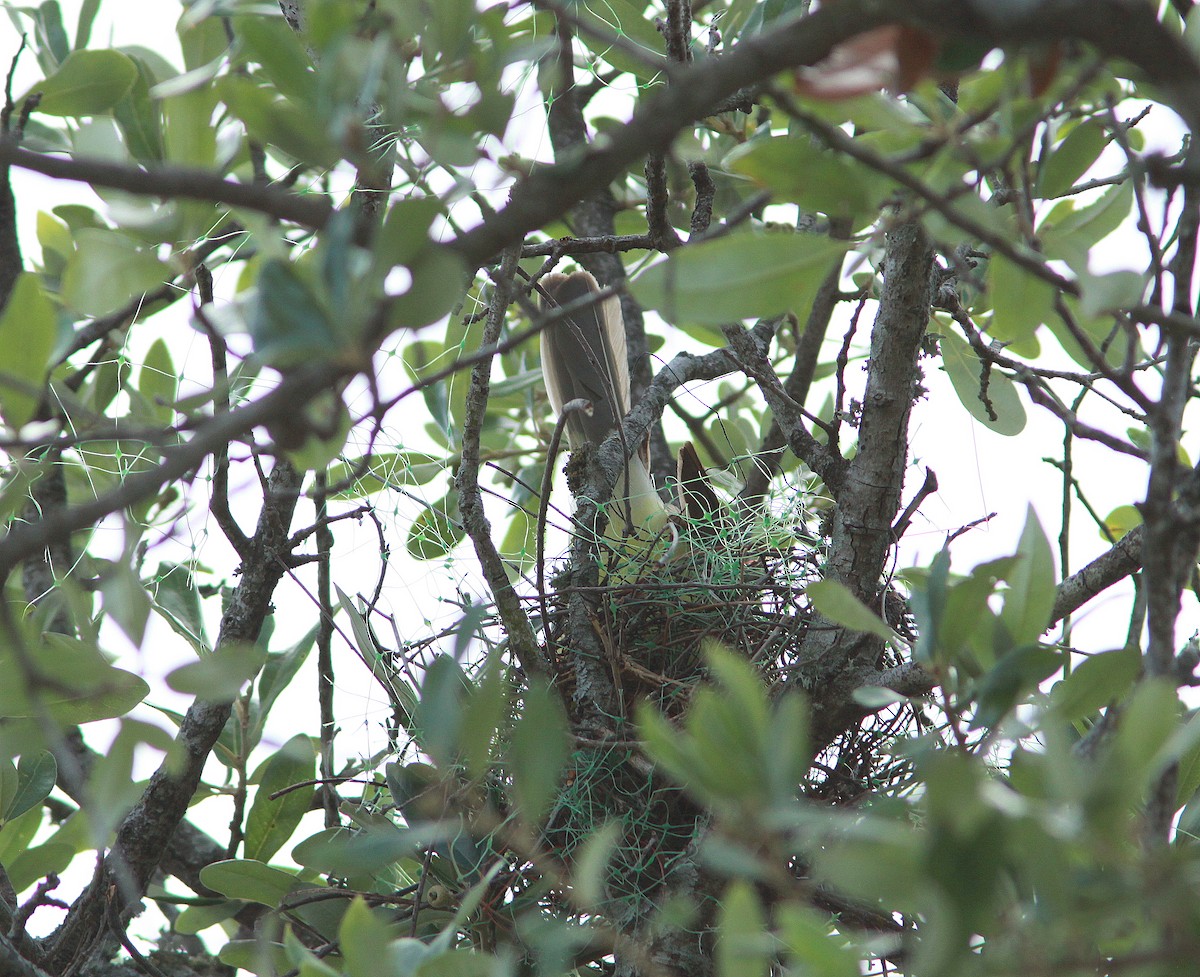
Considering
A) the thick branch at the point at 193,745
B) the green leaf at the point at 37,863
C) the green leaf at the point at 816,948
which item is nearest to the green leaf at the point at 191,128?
the green leaf at the point at 816,948

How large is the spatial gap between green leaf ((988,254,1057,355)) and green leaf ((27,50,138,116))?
6.23ft

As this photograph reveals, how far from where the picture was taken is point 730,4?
2.39m

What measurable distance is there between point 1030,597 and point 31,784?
1.67 meters

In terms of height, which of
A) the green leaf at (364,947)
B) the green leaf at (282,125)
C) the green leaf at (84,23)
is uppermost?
the green leaf at (84,23)

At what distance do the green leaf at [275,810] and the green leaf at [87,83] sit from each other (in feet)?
4.40

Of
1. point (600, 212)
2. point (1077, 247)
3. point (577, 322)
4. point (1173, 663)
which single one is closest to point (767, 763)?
point (1173, 663)

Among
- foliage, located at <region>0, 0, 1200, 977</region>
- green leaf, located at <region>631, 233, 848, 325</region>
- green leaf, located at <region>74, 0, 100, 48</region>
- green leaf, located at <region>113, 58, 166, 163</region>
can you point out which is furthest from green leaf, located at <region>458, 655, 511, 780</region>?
green leaf, located at <region>74, 0, 100, 48</region>

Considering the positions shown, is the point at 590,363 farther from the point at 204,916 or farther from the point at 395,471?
the point at 204,916

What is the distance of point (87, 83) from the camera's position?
2197 mm

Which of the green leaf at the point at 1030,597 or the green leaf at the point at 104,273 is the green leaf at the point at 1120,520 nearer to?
the green leaf at the point at 1030,597

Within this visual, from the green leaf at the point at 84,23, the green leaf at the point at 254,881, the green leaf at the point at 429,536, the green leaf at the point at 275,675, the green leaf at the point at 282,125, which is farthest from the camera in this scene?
the green leaf at the point at 84,23

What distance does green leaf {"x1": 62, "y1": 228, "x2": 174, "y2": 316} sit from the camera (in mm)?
850

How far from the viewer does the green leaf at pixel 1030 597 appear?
95 centimetres

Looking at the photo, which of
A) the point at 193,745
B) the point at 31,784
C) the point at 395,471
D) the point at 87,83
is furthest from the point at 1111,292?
the point at 87,83
